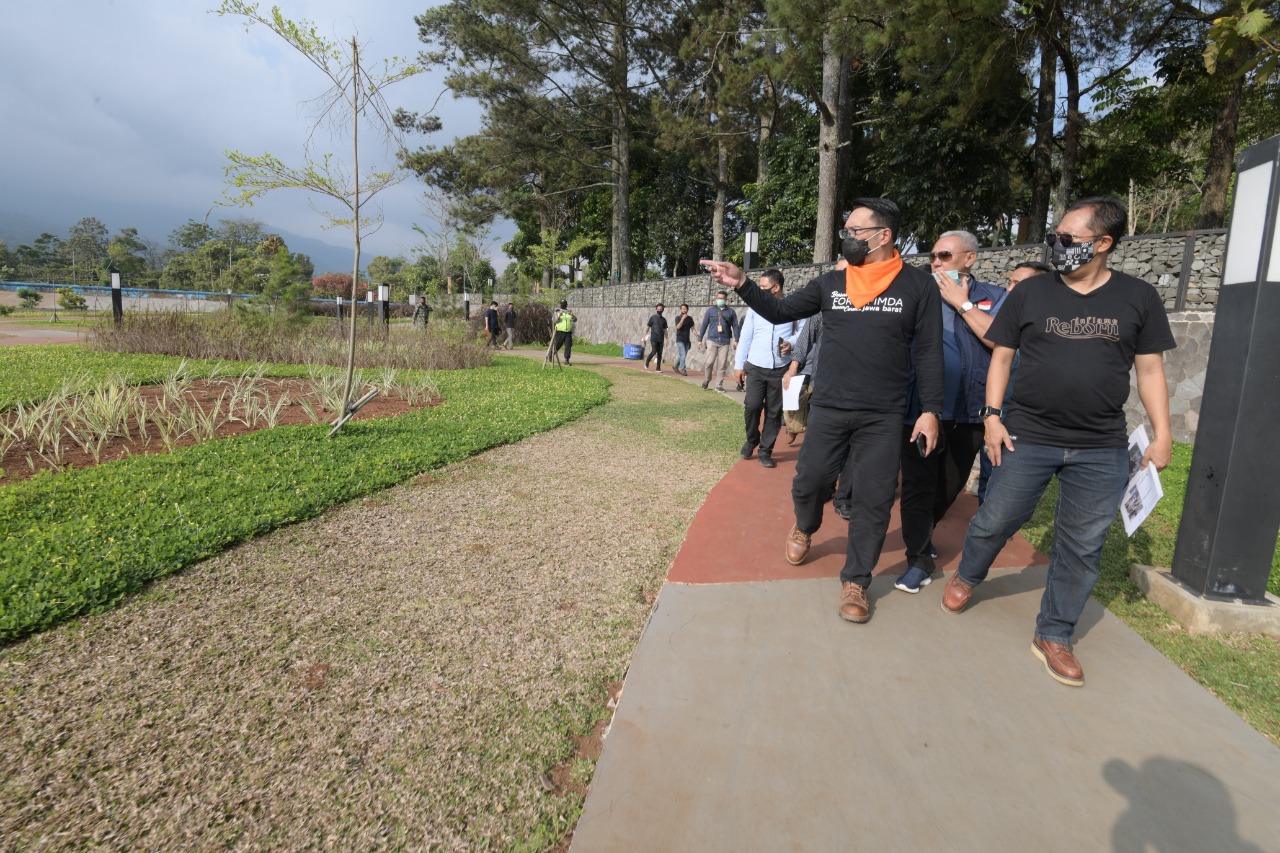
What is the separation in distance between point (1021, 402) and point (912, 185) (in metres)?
16.7

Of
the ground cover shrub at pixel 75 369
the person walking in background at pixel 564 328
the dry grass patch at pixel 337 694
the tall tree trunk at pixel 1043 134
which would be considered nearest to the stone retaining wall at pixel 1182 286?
the tall tree trunk at pixel 1043 134

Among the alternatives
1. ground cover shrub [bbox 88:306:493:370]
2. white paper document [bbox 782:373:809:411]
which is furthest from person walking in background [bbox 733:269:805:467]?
ground cover shrub [bbox 88:306:493:370]

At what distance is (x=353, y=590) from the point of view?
3096 mm

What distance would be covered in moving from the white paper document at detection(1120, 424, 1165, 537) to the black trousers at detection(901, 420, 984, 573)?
761 mm

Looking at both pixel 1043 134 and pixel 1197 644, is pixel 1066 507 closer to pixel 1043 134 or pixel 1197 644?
pixel 1197 644

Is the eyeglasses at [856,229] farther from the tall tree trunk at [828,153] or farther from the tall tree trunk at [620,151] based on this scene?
the tall tree trunk at [620,151]

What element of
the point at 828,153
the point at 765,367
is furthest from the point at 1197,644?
the point at 828,153

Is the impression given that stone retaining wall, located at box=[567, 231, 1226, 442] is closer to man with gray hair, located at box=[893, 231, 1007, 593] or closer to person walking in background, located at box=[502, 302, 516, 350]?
man with gray hair, located at box=[893, 231, 1007, 593]

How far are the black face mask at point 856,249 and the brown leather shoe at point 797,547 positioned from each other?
1.45 m

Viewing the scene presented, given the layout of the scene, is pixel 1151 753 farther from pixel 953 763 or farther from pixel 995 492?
pixel 995 492

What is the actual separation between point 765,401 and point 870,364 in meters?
3.04

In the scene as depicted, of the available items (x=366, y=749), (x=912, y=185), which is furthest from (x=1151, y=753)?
(x=912, y=185)

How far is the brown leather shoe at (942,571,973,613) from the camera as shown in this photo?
9.72 ft

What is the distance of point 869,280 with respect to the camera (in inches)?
115
